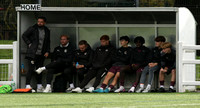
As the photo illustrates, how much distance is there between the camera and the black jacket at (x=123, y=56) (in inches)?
523

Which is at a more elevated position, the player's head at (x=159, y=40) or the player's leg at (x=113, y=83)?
the player's head at (x=159, y=40)

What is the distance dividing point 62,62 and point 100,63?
827 millimetres

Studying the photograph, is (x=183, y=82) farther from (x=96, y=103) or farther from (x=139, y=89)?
(x=96, y=103)

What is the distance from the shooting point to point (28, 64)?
13922 millimetres

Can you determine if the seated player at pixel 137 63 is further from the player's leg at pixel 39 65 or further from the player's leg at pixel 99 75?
the player's leg at pixel 39 65

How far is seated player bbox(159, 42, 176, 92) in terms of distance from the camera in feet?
43.0

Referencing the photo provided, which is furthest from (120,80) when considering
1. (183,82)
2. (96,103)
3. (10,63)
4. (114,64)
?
(96,103)

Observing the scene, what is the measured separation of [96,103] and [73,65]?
4258 millimetres

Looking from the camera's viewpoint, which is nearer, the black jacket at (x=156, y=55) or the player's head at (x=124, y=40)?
the black jacket at (x=156, y=55)

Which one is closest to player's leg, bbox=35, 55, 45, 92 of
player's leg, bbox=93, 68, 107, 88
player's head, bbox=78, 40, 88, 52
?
player's head, bbox=78, 40, 88, 52

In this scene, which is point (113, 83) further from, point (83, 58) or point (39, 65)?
point (39, 65)

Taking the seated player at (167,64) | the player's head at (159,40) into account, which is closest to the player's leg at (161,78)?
the seated player at (167,64)

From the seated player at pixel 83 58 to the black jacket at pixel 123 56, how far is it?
23.1 inches

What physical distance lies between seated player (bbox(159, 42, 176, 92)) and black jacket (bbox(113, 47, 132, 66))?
0.74 m
